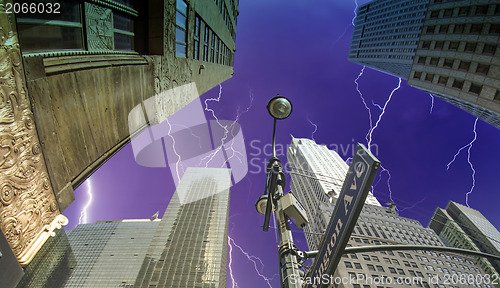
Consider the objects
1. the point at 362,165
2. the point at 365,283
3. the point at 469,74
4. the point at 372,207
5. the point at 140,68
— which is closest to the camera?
the point at 362,165

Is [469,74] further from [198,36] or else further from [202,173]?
[202,173]

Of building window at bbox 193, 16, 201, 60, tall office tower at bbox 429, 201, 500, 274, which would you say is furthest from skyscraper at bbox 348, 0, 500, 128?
tall office tower at bbox 429, 201, 500, 274

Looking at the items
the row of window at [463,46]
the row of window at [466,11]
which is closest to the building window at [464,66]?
the row of window at [463,46]

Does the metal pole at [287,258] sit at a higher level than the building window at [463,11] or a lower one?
lower

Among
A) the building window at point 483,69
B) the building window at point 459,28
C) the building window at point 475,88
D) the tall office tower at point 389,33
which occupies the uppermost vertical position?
the tall office tower at point 389,33

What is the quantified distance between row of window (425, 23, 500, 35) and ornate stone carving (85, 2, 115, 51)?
35.6 meters

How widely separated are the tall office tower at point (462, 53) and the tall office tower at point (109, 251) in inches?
4827

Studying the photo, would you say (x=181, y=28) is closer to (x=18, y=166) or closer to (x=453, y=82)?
(x=18, y=166)

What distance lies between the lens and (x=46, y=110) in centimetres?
426

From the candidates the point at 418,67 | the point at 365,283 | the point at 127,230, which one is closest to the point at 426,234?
the point at 365,283

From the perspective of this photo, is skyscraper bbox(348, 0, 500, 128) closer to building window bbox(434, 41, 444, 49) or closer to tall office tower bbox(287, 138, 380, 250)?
building window bbox(434, 41, 444, 49)

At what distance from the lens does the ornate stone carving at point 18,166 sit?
132 inches

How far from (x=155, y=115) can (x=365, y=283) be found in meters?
51.3

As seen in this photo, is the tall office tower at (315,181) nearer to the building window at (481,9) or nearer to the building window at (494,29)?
the building window at (494,29)
